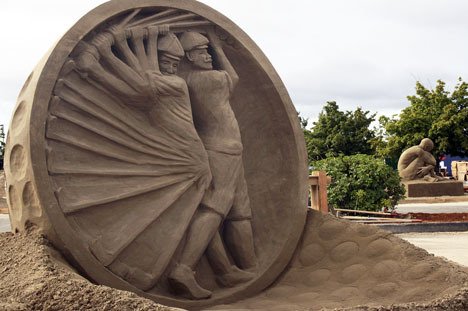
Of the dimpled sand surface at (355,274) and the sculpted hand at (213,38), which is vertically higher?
the sculpted hand at (213,38)

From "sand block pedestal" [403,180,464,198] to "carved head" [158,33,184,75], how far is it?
15883 millimetres

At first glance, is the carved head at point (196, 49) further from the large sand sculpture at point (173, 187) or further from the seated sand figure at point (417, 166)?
the seated sand figure at point (417, 166)

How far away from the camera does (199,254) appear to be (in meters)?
4.68

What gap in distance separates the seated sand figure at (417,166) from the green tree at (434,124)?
274 inches

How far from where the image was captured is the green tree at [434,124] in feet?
90.3

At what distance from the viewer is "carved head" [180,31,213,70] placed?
4980mm

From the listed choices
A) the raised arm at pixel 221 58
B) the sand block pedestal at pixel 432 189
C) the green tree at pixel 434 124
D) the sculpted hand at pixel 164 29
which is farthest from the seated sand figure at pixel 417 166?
the sculpted hand at pixel 164 29

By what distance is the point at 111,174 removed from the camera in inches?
173

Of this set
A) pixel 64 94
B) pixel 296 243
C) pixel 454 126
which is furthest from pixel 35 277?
pixel 454 126

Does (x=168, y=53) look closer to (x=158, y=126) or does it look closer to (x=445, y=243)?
(x=158, y=126)

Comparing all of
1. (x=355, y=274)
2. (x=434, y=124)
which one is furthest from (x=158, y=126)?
(x=434, y=124)

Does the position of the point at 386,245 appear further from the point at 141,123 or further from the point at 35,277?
the point at 35,277

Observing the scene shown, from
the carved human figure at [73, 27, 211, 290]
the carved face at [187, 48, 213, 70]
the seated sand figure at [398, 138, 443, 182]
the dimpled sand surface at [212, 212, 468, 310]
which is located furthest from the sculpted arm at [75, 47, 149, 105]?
the seated sand figure at [398, 138, 443, 182]

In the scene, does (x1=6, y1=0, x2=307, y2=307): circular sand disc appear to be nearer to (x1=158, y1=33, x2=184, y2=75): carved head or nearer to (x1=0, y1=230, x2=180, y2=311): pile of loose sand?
(x1=158, y1=33, x2=184, y2=75): carved head
